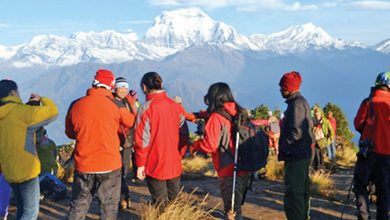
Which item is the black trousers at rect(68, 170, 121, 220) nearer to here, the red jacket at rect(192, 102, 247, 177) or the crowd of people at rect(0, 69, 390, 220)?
the crowd of people at rect(0, 69, 390, 220)

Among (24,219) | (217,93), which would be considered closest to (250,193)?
(217,93)

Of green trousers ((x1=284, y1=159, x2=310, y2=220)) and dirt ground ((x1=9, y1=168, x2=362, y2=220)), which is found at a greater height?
green trousers ((x1=284, y1=159, x2=310, y2=220))

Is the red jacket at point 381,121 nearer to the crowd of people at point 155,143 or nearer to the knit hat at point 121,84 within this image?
the crowd of people at point 155,143

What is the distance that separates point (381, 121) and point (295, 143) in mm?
1140

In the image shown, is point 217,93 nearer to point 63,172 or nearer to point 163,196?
point 163,196

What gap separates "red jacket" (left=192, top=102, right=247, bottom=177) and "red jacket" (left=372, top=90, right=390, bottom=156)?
1.74 metres

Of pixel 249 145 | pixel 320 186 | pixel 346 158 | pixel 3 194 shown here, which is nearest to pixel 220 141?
pixel 249 145

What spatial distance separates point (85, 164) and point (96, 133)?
349mm

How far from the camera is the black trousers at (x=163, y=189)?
222 inches

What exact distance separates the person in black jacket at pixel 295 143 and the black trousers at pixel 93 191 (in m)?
2.01

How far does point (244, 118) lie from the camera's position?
18.5 feet

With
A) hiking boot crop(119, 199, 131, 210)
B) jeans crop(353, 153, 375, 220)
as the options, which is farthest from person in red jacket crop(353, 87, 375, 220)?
hiking boot crop(119, 199, 131, 210)

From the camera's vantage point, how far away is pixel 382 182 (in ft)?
20.0

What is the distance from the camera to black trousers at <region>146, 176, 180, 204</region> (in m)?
5.65
